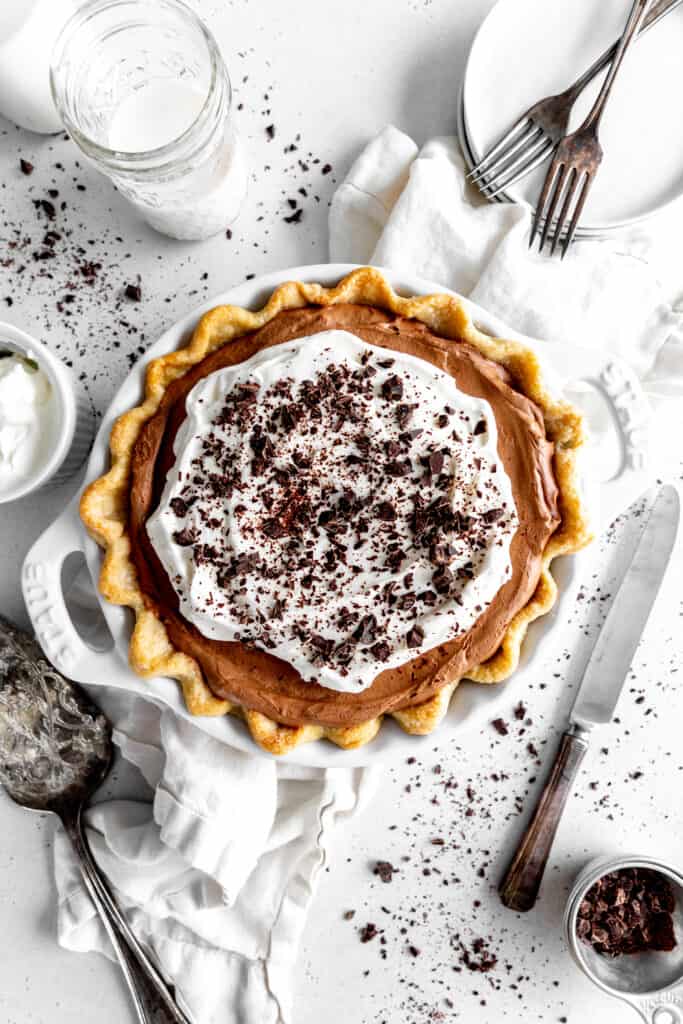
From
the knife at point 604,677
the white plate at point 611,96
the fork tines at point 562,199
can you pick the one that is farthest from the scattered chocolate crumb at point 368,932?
the white plate at point 611,96

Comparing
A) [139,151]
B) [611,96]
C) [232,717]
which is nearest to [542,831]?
[232,717]

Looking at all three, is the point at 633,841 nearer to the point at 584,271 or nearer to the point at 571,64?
the point at 584,271

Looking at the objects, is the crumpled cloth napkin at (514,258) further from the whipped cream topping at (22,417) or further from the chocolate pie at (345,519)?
the whipped cream topping at (22,417)

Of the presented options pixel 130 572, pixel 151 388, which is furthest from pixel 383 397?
pixel 130 572

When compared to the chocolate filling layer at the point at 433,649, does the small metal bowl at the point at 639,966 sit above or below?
below

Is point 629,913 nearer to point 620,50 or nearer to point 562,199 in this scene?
point 562,199
